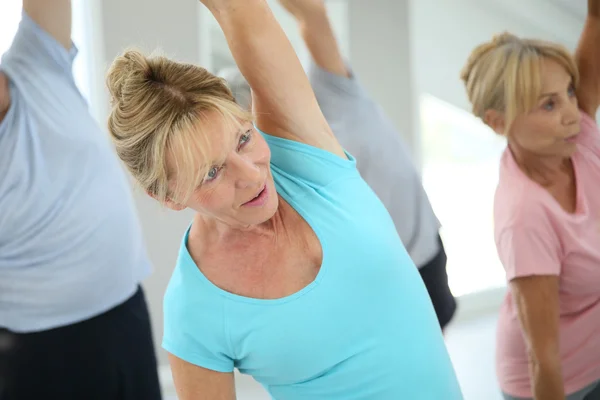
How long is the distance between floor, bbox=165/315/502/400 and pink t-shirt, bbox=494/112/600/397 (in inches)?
23.6

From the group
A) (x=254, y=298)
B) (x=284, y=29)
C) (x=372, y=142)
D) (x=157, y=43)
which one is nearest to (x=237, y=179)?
(x=254, y=298)

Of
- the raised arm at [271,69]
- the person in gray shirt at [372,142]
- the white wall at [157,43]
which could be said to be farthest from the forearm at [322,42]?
the white wall at [157,43]

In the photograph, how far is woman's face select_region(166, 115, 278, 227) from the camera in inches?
34.6

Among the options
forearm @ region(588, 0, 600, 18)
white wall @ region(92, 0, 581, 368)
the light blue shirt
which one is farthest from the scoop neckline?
white wall @ region(92, 0, 581, 368)

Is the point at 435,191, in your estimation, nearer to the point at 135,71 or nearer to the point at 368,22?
the point at 368,22

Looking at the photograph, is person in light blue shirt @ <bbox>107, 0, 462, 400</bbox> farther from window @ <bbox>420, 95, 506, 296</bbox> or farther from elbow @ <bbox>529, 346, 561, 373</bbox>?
window @ <bbox>420, 95, 506, 296</bbox>

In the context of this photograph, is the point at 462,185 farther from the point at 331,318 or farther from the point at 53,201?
the point at 331,318

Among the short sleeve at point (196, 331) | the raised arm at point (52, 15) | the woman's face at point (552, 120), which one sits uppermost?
the raised arm at point (52, 15)

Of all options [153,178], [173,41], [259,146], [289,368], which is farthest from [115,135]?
[173,41]

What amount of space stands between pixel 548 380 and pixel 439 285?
30 cm

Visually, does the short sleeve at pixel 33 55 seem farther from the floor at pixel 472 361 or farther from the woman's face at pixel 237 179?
the floor at pixel 472 361

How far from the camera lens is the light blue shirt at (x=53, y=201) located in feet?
4.55

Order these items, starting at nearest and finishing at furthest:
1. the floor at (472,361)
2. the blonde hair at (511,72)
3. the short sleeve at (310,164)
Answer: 1. the short sleeve at (310,164)
2. the blonde hair at (511,72)
3. the floor at (472,361)

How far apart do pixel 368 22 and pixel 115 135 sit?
2.07 metres
